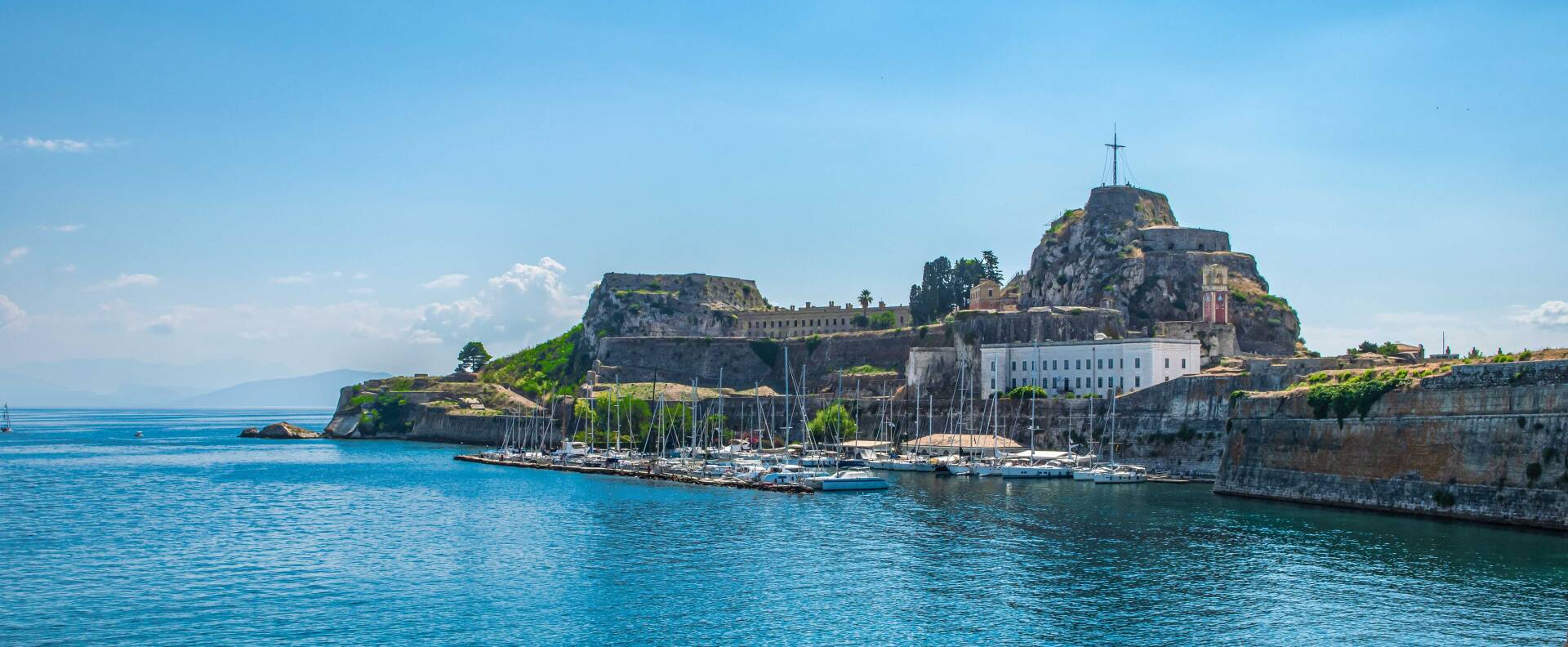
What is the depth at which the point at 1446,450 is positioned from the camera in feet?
163

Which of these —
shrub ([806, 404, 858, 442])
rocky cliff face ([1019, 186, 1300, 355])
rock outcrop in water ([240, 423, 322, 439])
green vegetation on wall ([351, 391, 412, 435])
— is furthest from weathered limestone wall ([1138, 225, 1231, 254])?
rock outcrop in water ([240, 423, 322, 439])

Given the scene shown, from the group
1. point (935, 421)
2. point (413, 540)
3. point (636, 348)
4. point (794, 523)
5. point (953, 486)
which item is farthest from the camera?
point (636, 348)

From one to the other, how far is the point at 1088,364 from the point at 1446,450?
134 ft

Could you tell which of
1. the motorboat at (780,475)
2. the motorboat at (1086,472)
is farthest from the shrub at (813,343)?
the motorboat at (1086,472)

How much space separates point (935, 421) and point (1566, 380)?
4975cm

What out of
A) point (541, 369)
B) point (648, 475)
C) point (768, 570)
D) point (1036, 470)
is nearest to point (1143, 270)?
point (1036, 470)

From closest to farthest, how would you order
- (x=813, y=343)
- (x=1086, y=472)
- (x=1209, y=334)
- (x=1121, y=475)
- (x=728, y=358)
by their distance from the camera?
1. (x=1121, y=475)
2. (x=1086, y=472)
3. (x=1209, y=334)
4. (x=813, y=343)
5. (x=728, y=358)

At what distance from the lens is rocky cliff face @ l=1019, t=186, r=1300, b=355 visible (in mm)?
103938

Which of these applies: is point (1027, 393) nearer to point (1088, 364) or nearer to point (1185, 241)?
point (1088, 364)

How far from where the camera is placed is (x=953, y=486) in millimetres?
68625

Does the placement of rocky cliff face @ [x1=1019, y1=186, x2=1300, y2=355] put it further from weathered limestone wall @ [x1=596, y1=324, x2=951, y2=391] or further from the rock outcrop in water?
the rock outcrop in water

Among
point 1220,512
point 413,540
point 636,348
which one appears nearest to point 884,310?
point 636,348

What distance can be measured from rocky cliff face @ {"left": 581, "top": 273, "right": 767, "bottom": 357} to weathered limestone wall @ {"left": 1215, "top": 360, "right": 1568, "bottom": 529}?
84.8 metres

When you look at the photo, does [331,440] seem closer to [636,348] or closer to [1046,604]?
[636,348]
